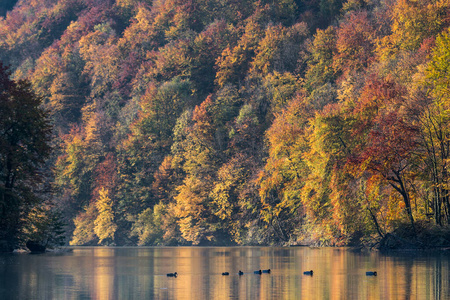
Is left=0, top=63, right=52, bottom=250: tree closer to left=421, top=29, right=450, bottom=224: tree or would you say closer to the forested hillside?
the forested hillside

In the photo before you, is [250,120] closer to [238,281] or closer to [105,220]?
[105,220]

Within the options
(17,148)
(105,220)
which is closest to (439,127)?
(17,148)

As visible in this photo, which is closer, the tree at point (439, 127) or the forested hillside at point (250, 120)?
the tree at point (439, 127)

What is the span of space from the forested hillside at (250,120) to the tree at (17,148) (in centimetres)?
499

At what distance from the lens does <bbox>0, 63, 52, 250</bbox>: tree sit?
50484 mm

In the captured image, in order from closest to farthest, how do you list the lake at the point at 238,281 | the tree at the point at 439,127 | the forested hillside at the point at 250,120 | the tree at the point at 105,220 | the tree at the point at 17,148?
1. the lake at the point at 238,281
2. the tree at the point at 17,148
3. the tree at the point at 439,127
4. the forested hillside at the point at 250,120
5. the tree at the point at 105,220

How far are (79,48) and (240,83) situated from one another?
4679cm

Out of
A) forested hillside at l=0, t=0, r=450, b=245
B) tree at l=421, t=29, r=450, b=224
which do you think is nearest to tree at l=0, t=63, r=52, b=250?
forested hillside at l=0, t=0, r=450, b=245

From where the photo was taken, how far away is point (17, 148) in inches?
2037

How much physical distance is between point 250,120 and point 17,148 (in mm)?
50253

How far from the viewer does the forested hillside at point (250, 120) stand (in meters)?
60.2

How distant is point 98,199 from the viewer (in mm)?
111438

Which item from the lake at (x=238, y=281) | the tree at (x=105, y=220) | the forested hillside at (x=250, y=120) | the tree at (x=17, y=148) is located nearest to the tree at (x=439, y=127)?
the forested hillside at (x=250, y=120)

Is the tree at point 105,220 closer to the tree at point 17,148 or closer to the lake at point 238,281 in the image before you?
the tree at point 17,148
